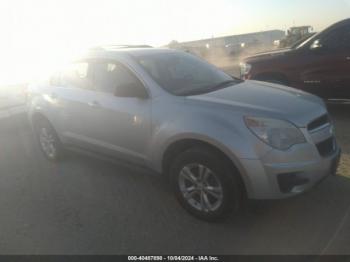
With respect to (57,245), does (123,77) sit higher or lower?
higher

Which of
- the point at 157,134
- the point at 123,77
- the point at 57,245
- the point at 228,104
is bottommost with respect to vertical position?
the point at 57,245

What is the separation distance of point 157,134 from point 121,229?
104 cm

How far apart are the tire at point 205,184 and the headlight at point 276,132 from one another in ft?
1.39

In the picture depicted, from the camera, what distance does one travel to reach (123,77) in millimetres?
4406

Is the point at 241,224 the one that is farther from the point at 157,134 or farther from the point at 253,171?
the point at 157,134

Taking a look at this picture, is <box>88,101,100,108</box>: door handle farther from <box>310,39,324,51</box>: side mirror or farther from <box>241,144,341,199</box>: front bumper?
<box>310,39,324,51</box>: side mirror

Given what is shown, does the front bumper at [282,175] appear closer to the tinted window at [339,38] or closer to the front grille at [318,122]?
the front grille at [318,122]

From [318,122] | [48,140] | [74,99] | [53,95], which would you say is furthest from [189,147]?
[48,140]

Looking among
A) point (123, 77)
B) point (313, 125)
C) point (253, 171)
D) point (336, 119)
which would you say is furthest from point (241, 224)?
point (336, 119)

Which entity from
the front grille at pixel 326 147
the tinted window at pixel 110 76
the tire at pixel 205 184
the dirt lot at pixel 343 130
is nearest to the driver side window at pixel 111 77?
the tinted window at pixel 110 76

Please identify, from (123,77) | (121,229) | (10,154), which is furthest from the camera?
(10,154)

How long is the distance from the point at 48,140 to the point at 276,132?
12.6 feet

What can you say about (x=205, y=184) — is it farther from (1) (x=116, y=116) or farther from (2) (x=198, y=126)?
(1) (x=116, y=116)

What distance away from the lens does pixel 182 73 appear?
4.54 metres
